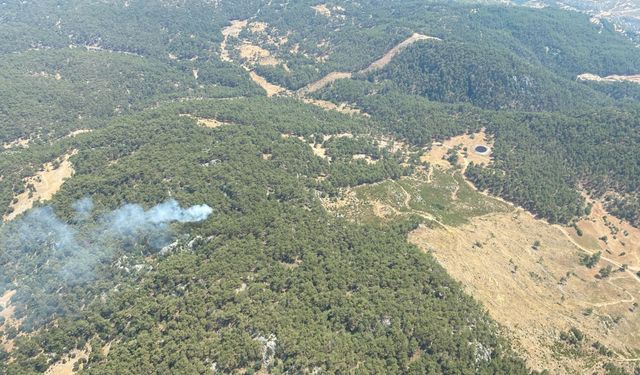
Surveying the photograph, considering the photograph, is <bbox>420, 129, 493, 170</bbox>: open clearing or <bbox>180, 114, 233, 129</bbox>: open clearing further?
<bbox>420, 129, 493, 170</bbox>: open clearing

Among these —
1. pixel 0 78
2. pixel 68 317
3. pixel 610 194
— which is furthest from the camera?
pixel 0 78

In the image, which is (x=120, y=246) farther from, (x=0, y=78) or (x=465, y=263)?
(x=0, y=78)

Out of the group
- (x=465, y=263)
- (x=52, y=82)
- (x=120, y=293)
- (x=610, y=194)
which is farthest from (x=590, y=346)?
(x=52, y=82)

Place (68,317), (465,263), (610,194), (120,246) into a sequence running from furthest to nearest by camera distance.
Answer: (610,194) → (465,263) → (120,246) → (68,317)

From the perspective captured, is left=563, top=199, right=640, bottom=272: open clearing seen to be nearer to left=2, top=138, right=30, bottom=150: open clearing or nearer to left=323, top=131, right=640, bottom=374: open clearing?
left=323, top=131, right=640, bottom=374: open clearing

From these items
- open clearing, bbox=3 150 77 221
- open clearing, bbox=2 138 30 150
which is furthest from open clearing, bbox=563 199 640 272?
open clearing, bbox=2 138 30 150

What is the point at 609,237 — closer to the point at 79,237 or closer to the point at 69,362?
the point at 69,362

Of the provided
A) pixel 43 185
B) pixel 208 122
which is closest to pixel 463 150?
pixel 208 122

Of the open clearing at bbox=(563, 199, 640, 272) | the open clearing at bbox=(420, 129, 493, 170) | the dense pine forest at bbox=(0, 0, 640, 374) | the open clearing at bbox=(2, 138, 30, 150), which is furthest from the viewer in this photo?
the open clearing at bbox=(420, 129, 493, 170)
